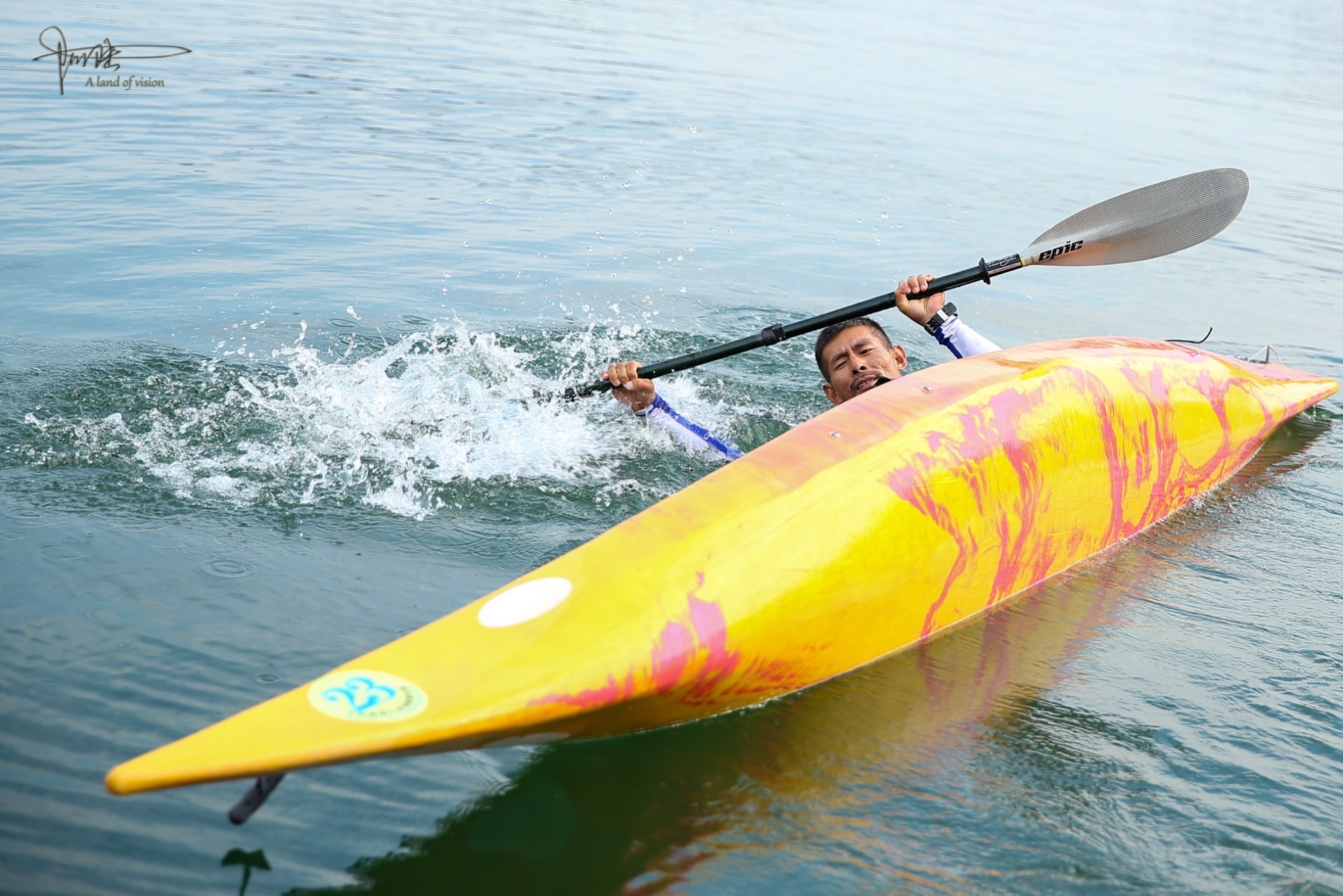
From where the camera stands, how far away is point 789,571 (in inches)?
114

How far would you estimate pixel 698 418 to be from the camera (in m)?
5.20

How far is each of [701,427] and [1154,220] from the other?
215 cm

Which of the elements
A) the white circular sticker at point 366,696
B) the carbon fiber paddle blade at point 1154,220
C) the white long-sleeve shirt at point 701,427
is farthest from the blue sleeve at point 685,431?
the white circular sticker at point 366,696

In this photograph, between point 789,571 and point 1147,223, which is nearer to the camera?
point 789,571

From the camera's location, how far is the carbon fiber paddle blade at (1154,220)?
15.9ft

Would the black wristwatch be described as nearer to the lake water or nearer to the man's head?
the man's head

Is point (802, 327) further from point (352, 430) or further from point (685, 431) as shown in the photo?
point (352, 430)

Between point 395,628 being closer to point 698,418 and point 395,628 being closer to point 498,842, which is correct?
point 498,842

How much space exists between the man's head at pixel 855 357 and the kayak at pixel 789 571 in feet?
1.79

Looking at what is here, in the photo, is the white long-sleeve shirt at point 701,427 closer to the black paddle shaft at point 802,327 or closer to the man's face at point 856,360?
the black paddle shaft at point 802,327

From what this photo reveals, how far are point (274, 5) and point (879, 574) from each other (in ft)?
51.6

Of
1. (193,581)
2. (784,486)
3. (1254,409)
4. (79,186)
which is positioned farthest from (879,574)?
(79,186)

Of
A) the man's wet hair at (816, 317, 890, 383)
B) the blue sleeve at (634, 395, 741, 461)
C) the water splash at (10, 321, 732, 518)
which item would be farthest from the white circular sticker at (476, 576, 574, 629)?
the man's wet hair at (816, 317, 890, 383)

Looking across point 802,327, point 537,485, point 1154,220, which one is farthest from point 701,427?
point 1154,220
